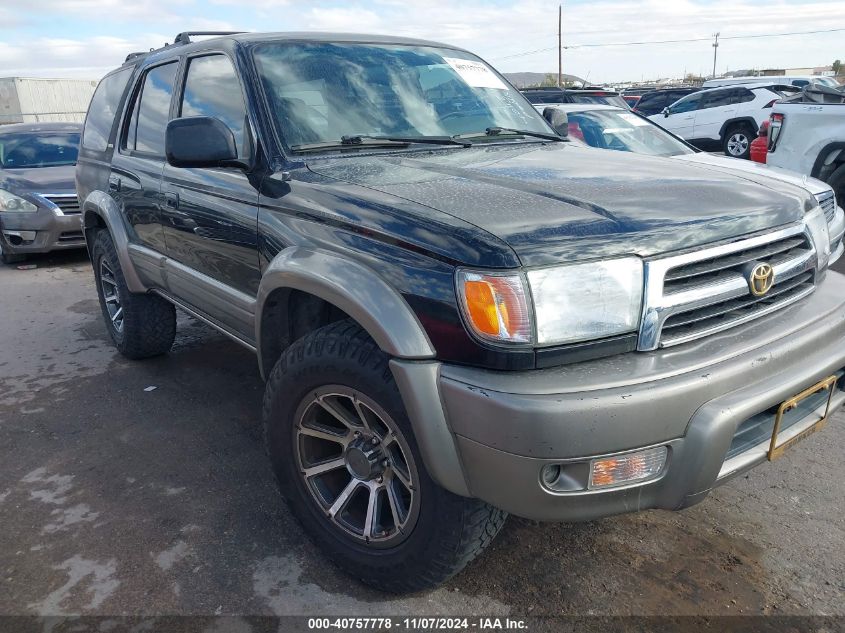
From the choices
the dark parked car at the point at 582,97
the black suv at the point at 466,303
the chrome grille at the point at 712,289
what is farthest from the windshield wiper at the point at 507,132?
the dark parked car at the point at 582,97

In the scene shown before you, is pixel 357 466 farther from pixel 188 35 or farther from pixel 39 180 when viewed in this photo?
pixel 39 180

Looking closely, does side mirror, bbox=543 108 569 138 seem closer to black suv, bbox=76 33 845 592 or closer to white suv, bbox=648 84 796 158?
black suv, bbox=76 33 845 592

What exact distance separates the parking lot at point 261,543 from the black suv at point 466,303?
0.27 metres

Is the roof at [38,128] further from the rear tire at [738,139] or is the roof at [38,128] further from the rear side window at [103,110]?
the rear tire at [738,139]

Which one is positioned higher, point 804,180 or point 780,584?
point 804,180

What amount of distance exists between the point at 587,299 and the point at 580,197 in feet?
1.43

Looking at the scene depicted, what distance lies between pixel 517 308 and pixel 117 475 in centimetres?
226

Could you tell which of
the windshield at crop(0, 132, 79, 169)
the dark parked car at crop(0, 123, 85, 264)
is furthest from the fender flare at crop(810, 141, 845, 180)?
the windshield at crop(0, 132, 79, 169)

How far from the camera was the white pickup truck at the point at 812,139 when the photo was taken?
640 cm

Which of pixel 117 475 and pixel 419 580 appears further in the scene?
pixel 117 475

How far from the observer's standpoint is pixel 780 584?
7.84 ft

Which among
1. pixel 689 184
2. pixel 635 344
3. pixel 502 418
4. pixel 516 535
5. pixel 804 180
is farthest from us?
pixel 804 180

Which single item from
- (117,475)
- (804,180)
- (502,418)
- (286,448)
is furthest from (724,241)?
(804,180)

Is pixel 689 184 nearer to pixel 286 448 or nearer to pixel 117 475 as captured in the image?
pixel 286 448
